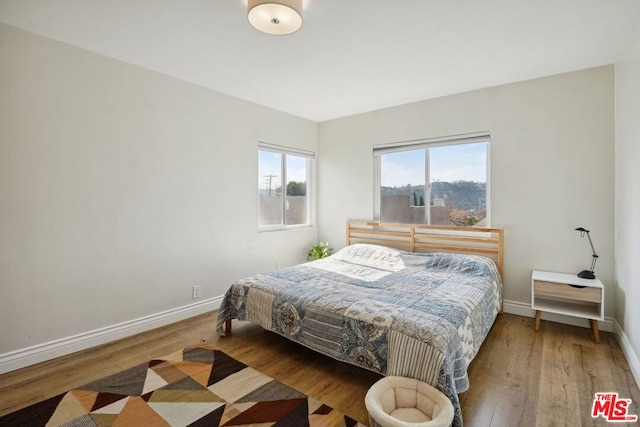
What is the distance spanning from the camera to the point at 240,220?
151 inches

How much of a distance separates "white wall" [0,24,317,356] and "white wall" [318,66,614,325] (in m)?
2.64

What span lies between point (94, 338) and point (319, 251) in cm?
272

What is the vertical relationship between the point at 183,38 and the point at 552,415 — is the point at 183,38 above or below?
above

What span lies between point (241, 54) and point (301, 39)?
1.93 feet

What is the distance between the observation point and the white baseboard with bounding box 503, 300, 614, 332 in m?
2.85

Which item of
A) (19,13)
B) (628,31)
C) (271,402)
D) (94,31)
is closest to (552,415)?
(271,402)

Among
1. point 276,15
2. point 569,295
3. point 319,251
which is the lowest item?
point 569,295

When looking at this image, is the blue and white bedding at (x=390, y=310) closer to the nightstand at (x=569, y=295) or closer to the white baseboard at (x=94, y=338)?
the nightstand at (x=569, y=295)

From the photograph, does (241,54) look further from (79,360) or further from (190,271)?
(79,360)

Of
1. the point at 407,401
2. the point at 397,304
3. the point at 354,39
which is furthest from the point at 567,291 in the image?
the point at 354,39

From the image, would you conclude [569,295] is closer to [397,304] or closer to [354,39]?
[397,304]

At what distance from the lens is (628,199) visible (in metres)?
2.41

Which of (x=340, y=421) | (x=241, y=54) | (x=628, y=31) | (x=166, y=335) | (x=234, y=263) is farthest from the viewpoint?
(x=234, y=263)

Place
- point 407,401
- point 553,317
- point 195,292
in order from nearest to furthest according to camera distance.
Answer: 1. point 407,401
2. point 553,317
3. point 195,292
